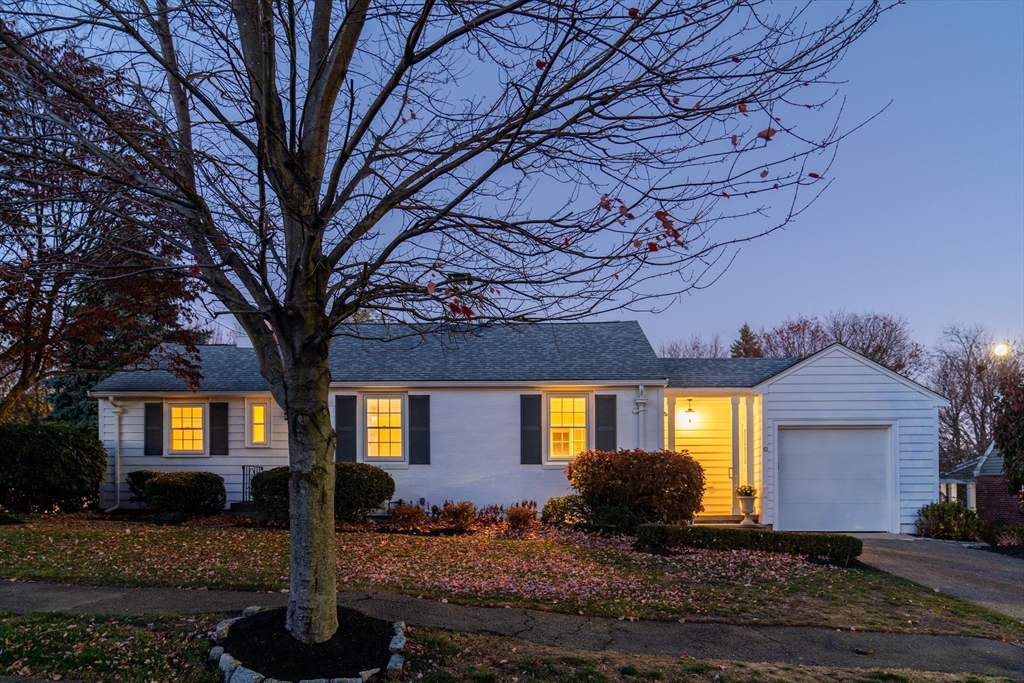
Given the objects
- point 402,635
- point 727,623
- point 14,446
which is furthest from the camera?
point 14,446

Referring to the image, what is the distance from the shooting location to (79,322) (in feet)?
43.3

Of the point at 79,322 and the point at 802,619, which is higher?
the point at 79,322

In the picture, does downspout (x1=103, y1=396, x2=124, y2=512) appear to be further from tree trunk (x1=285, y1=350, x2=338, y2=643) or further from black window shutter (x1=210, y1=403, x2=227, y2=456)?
tree trunk (x1=285, y1=350, x2=338, y2=643)

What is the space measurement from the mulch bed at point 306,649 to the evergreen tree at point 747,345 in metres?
34.0

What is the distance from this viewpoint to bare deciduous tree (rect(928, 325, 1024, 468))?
2700cm

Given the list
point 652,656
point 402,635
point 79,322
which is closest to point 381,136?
point 402,635

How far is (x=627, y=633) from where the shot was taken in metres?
7.34

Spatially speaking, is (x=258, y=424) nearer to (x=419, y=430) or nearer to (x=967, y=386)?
(x=419, y=430)

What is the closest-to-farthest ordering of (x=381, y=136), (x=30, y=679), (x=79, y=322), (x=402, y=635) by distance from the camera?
(x=30, y=679), (x=402, y=635), (x=381, y=136), (x=79, y=322)

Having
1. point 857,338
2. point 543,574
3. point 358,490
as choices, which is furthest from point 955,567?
point 857,338

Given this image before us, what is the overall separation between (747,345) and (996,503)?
76.4ft

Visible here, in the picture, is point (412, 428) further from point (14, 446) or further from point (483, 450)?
point (14, 446)

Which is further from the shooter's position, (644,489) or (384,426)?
(384,426)

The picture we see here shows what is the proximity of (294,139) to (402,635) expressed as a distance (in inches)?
167
